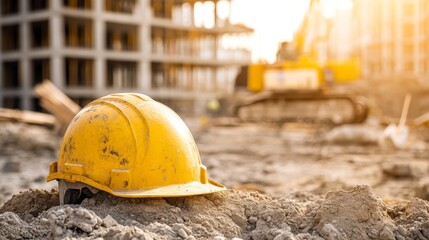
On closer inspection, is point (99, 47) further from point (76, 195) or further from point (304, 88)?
point (76, 195)

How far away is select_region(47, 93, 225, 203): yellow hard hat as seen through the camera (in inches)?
145

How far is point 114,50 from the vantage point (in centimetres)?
3691

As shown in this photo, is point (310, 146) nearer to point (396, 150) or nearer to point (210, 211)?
point (396, 150)

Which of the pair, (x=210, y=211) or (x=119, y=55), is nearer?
(x=210, y=211)

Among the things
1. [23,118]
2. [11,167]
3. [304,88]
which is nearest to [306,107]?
[304,88]

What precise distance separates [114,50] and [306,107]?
20.7 m

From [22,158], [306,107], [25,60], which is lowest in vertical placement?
[22,158]

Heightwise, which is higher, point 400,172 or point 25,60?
point 25,60

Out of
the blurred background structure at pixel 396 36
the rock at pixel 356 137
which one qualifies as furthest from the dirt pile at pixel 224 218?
the blurred background structure at pixel 396 36

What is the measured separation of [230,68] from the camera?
46.2 meters

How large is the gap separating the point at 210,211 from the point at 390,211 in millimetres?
1201

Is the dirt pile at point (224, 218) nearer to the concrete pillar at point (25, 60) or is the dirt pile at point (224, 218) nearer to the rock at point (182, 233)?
the rock at point (182, 233)

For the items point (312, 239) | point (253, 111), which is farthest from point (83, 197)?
point (253, 111)

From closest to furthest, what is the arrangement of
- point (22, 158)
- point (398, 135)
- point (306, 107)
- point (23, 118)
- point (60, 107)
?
point (22, 158), point (398, 135), point (60, 107), point (23, 118), point (306, 107)
